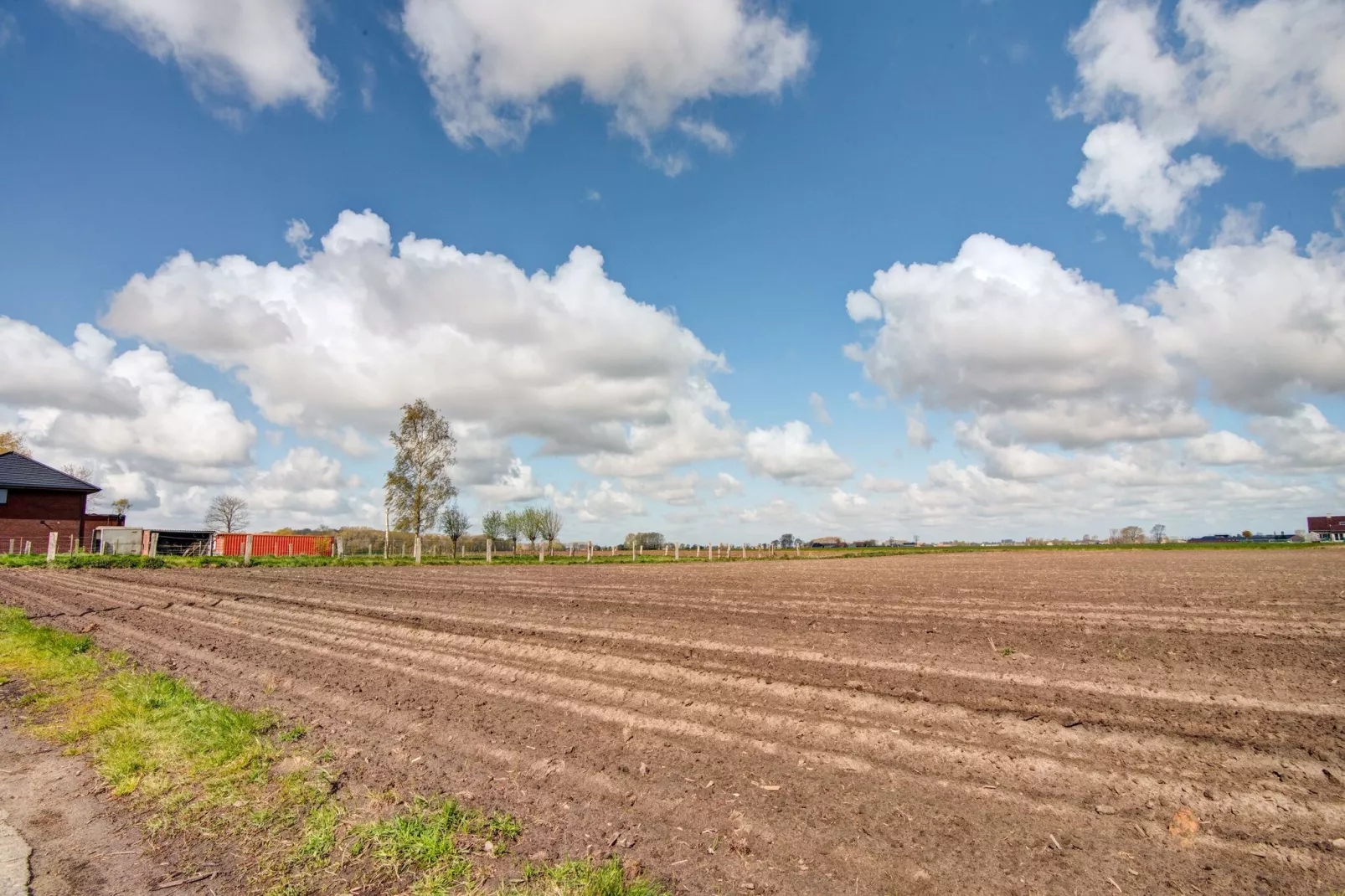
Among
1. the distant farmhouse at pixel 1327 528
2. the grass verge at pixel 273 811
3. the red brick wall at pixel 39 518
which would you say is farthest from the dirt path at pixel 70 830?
the distant farmhouse at pixel 1327 528

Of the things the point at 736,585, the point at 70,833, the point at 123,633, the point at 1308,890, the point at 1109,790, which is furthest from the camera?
the point at 736,585

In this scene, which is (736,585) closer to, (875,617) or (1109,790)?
(875,617)

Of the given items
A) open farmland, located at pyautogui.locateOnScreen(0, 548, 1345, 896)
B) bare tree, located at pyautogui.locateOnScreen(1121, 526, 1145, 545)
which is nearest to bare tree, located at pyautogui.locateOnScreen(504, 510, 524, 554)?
open farmland, located at pyautogui.locateOnScreen(0, 548, 1345, 896)

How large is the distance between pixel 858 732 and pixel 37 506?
2900 inches

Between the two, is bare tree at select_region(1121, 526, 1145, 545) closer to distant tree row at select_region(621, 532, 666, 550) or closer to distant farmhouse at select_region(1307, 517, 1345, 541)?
distant farmhouse at select_region(1307, 517, 1345, 541)

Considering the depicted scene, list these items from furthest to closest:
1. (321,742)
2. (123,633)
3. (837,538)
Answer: (837,538) < (123,633) < (321,742)

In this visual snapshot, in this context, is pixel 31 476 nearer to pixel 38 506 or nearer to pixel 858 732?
pixel 38 506

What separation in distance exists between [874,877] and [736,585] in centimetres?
2400

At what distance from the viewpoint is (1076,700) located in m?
8.80

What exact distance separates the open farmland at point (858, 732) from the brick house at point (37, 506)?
173 feet

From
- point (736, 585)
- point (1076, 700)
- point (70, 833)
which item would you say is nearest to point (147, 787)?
point (70, 833)

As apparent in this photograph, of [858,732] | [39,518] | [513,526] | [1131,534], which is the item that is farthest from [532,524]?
[1131,534]

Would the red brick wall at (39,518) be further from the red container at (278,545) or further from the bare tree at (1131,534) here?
the bare tree at (1131,534)

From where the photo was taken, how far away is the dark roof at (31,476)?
5534cm
